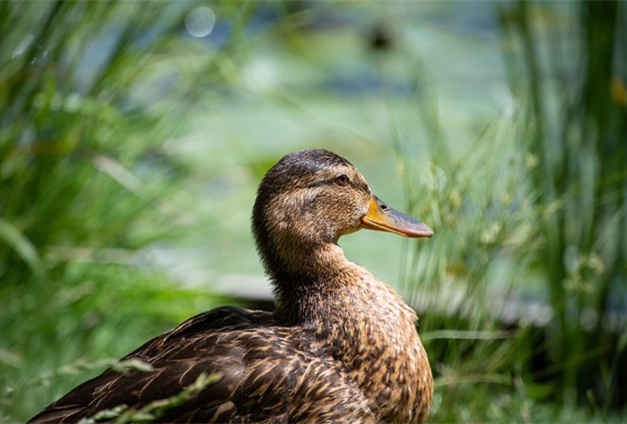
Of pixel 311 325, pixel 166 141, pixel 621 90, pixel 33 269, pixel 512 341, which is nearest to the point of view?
pixel 311 325

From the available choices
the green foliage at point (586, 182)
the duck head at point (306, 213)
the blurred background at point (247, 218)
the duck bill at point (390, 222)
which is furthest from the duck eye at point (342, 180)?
the green foliage at point (586, 182)

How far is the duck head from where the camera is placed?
281 centimetres

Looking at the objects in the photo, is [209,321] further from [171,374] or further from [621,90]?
[621,90]

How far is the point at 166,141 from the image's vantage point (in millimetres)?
4781

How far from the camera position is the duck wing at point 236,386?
8.46ft

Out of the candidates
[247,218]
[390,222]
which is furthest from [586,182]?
[247,218]

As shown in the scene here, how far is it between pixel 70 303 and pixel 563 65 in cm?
213

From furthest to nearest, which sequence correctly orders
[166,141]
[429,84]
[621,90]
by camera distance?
1. [429,84]
2. [166,141]
3. [621,90]

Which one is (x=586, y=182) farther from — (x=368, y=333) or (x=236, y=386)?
(x=236, y=386)

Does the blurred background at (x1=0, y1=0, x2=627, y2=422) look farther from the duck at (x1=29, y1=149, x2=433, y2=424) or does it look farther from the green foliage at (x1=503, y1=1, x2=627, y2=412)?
the duck at (x1=29, y1=149, x2=433, y2=424)

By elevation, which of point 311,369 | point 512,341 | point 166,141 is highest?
point 166,141

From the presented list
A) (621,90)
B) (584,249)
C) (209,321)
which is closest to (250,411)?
(209,321)

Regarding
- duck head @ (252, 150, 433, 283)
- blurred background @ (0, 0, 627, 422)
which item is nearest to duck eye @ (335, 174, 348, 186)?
duck head @ (252, 150, 433, 283)

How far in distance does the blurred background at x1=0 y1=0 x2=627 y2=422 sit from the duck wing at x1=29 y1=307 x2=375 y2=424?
0.32 meters
